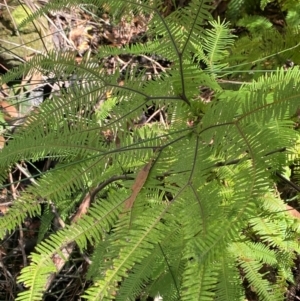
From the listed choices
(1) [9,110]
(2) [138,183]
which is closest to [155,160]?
(2) [138,183]

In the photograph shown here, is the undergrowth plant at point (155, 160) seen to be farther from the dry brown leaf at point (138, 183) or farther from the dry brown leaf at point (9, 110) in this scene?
the dry brown leaf at point (9, 110)

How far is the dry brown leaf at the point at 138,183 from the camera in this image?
1204 mm

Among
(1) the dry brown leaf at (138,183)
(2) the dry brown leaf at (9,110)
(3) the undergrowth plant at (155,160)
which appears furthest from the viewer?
(2) the dry brown leaf at (9,110)

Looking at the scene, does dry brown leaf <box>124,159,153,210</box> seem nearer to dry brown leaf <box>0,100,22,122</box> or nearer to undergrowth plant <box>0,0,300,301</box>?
undergrowth plant <box>0,0,300,301</box>

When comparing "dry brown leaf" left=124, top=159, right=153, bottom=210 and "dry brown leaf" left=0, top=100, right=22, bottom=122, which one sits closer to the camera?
"dry brown leaf" left=124, top=159, right=153, bottom=210

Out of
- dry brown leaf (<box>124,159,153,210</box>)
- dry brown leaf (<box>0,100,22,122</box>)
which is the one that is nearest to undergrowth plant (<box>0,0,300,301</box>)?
dry brown leaf (<box>124,159,153,210</box>)

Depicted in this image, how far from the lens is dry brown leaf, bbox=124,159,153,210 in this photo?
3.95 ft

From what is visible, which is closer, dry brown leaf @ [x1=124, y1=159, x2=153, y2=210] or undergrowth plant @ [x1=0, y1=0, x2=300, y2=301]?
undergrowth plant @ [x1=0, y1=0, x2=300, y2=301]

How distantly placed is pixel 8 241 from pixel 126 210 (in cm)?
176

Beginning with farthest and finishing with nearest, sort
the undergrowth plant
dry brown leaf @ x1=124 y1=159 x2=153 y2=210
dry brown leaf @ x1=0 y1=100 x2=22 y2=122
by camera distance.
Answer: dry brown leaf @ x1=0 y1=100 x2=22 y2=122 → dry brown leaf @ x1=124 y1=159 x2=153 y2=210 → the undergrowth plant

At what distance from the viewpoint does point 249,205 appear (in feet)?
3.13

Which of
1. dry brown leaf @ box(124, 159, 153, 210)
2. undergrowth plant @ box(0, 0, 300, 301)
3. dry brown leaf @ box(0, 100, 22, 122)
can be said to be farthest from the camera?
dry brown leaf @ box(0, 100, 22, 122)

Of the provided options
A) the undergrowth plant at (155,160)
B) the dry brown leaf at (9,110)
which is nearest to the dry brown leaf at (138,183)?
the undergrowth plant at (155,160)

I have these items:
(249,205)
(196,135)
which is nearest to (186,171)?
(196,135)
